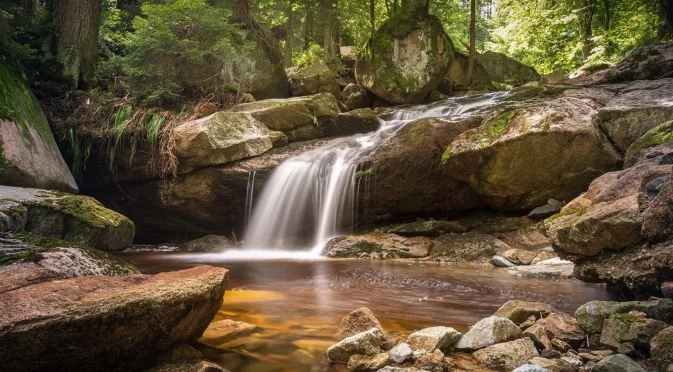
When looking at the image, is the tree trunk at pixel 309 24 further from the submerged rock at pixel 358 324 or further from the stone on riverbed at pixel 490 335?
the stone on riverbed at pixel 490 335

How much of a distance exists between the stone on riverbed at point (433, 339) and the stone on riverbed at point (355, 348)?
0.28 meters

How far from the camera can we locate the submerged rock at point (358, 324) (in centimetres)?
385

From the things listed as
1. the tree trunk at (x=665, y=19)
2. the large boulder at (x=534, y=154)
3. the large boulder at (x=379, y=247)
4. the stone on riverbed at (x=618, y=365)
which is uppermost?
the tree trunk at (x=665, y=19)

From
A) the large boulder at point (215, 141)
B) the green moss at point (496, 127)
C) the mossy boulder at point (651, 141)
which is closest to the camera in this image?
the mossy boulder at point (651, 141)

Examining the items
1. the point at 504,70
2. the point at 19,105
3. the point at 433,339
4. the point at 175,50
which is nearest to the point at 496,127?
the point at 433,339

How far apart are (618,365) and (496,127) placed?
22.0 ft

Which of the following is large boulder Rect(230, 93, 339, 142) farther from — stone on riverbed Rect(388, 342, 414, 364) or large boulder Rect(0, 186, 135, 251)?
stone on riverbed Rect(388, 342, 414, 364)

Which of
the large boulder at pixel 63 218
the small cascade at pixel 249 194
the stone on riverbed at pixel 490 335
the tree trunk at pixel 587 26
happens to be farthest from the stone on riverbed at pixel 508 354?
the tree trunk at pixel 587 26

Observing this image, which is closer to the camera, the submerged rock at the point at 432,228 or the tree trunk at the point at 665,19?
the submerged rock at the point at 432,228

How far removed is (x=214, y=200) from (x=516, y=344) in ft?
29.3

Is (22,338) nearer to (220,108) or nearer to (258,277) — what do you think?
(258,277)

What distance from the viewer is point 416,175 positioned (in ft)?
31.5

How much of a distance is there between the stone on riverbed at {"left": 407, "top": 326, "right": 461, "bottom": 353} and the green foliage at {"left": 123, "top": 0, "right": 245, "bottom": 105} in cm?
1004

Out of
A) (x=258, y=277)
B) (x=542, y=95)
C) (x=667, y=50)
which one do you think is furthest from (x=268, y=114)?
(x=667, y=50)
